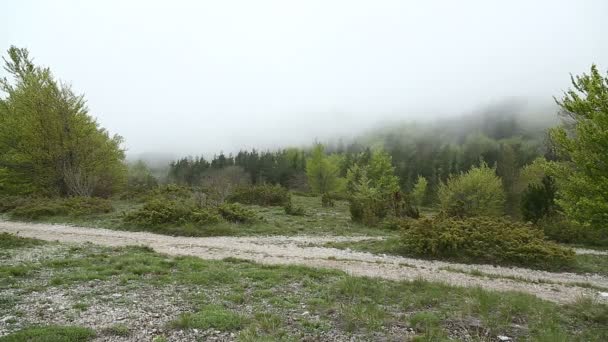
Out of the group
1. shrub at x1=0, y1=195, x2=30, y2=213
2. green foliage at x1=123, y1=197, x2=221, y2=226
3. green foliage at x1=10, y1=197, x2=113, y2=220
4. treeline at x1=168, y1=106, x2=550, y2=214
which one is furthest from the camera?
treeline at x1=168, y1=106, x2=550, y2=214

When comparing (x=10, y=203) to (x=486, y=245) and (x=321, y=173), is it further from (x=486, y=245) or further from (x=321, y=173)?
(x=321, y=173)

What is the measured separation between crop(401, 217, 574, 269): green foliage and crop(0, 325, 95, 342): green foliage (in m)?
12.5

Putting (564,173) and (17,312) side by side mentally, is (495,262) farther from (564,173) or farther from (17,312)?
(17,312)

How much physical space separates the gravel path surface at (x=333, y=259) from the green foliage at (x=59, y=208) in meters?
2.70

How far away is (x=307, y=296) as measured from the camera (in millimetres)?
8891

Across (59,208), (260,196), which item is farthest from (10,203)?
(260,196)

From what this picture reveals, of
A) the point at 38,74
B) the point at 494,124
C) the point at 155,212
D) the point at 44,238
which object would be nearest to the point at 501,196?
the point at 155,212

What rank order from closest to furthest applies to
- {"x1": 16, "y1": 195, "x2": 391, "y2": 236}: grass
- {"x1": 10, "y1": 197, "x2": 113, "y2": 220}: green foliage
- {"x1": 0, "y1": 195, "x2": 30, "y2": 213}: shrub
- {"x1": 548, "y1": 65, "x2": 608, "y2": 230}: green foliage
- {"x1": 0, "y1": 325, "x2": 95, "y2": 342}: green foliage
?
{"x1": 0, "y1": 325, "x2": 95, "y2": 342}: green foliage, {"x1": 548, "y1": 65, "x2": 608, "y2": 230}: green foliage, {"x1": 16, "y1": 195, "x2": 391, "y2": 236}: grass, {"x1": 10, "y1": 197, "x2": 113, "y2": 220}: green foliage, {"x1": 0, "y1": 195, "x2": 30, "y2": 213}: shrub

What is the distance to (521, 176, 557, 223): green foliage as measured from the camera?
25250 millimetres

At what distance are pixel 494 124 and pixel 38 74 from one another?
198 m

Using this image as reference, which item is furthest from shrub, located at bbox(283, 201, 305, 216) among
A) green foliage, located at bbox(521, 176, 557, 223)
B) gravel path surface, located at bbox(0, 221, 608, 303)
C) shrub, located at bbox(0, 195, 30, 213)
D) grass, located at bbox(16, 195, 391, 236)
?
shrub, located at bbox(0, 195, 30, 213)

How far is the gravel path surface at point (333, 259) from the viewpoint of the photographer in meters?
11.3

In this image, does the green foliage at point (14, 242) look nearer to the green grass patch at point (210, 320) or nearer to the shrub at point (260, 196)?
the green grass patch at point (210, 320)

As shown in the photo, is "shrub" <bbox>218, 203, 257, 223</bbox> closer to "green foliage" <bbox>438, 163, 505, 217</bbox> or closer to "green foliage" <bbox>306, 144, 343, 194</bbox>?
"green foliage" <bbox>438, 163, 505, 217</bbox>
